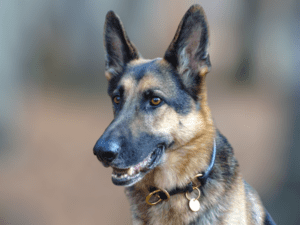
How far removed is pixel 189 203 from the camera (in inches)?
98.7

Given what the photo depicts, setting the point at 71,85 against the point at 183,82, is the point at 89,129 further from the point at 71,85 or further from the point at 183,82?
the point at 183,82

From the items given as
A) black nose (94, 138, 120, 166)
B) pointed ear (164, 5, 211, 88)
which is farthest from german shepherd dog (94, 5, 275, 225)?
black nose (94, 138, 120, 166)

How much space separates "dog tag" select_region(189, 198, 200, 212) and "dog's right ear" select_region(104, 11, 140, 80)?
1.52 meters

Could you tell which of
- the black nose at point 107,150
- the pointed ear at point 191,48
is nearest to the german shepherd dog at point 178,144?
the pointed ear at point 191,48

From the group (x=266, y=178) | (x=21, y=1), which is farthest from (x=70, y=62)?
(x=266, y=178)

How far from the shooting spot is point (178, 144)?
254 cm

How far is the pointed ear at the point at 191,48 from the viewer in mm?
2473

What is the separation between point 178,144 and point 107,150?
28.5 inches

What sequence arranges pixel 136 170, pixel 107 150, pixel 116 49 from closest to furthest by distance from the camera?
pixel 107 150 → pixel 136 170 → pixel 116 49

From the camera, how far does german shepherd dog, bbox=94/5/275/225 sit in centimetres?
242

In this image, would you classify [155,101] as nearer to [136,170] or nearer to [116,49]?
[136,170]

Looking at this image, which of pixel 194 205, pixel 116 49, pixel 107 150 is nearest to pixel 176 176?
pixel 194 205

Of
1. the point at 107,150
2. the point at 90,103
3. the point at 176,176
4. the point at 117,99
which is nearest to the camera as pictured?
the point at 107,150

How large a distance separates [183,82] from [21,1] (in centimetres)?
675
